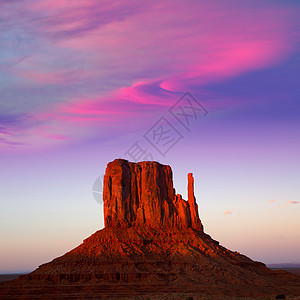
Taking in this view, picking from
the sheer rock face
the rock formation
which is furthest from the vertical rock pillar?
the rock formation

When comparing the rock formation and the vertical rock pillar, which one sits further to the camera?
the vertical rock pillar

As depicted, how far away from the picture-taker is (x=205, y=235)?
157m

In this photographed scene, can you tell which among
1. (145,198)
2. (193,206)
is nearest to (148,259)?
(145,198)

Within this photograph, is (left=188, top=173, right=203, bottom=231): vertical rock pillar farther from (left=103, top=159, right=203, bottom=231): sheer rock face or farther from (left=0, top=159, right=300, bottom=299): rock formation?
(left=0, top=159, right=300, bottom=299): rock formation

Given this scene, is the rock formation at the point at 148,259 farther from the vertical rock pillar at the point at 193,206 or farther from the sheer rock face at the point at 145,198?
the vertical rock pillar at the point at 193,206

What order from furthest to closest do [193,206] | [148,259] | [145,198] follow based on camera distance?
[193,206], [145,198], [148,259]

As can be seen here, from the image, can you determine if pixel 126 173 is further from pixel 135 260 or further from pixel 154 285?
pixel 154 285

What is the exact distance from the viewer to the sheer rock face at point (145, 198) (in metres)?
156

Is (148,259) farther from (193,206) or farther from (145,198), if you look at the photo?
(193,206)

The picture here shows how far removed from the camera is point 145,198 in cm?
15888

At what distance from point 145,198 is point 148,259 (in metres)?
23.1

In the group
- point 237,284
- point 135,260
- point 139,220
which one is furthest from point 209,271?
point 139,220

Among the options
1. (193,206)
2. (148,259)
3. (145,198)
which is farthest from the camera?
(193,206)

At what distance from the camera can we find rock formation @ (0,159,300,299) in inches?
5017
